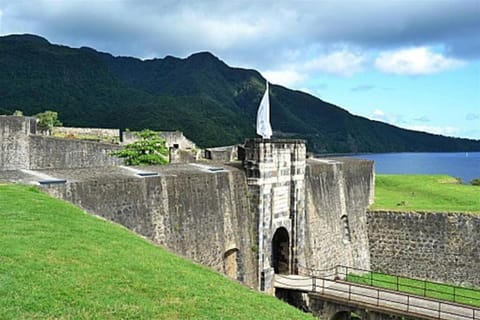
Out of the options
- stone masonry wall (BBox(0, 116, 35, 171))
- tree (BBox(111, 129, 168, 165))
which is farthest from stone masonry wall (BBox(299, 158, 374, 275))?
stone masonry wall (BBox(0, 116, 35, 171))

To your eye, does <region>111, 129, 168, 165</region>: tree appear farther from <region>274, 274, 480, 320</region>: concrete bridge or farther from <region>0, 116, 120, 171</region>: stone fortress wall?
<region>274, 274, 480, 320</region>: concrete bridge

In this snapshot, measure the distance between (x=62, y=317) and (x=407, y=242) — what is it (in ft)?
91.1

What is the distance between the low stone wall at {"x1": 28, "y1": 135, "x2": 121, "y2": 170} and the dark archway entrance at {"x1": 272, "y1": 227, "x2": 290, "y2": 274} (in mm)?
13300

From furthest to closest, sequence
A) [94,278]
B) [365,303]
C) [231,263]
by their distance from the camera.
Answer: [365,303] → [231,263] → [94,278]

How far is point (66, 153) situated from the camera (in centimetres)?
3675

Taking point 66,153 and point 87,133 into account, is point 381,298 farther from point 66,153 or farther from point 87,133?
point 87,133

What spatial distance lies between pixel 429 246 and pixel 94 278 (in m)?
26.2

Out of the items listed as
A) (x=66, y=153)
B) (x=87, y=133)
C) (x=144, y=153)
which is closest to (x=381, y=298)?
(x=144, y=153)

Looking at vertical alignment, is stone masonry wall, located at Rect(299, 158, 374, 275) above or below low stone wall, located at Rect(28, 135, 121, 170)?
below

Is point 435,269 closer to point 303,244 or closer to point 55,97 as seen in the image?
point 303,244

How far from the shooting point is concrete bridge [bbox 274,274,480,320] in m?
22.2

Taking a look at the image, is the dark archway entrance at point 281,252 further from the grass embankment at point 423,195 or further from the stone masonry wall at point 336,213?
the grass embankment at point 423,195

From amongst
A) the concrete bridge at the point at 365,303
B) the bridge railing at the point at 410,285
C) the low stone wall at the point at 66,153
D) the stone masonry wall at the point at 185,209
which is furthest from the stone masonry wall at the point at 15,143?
the bridge railing at the point at 410,285

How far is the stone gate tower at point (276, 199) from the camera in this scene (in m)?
23.6
